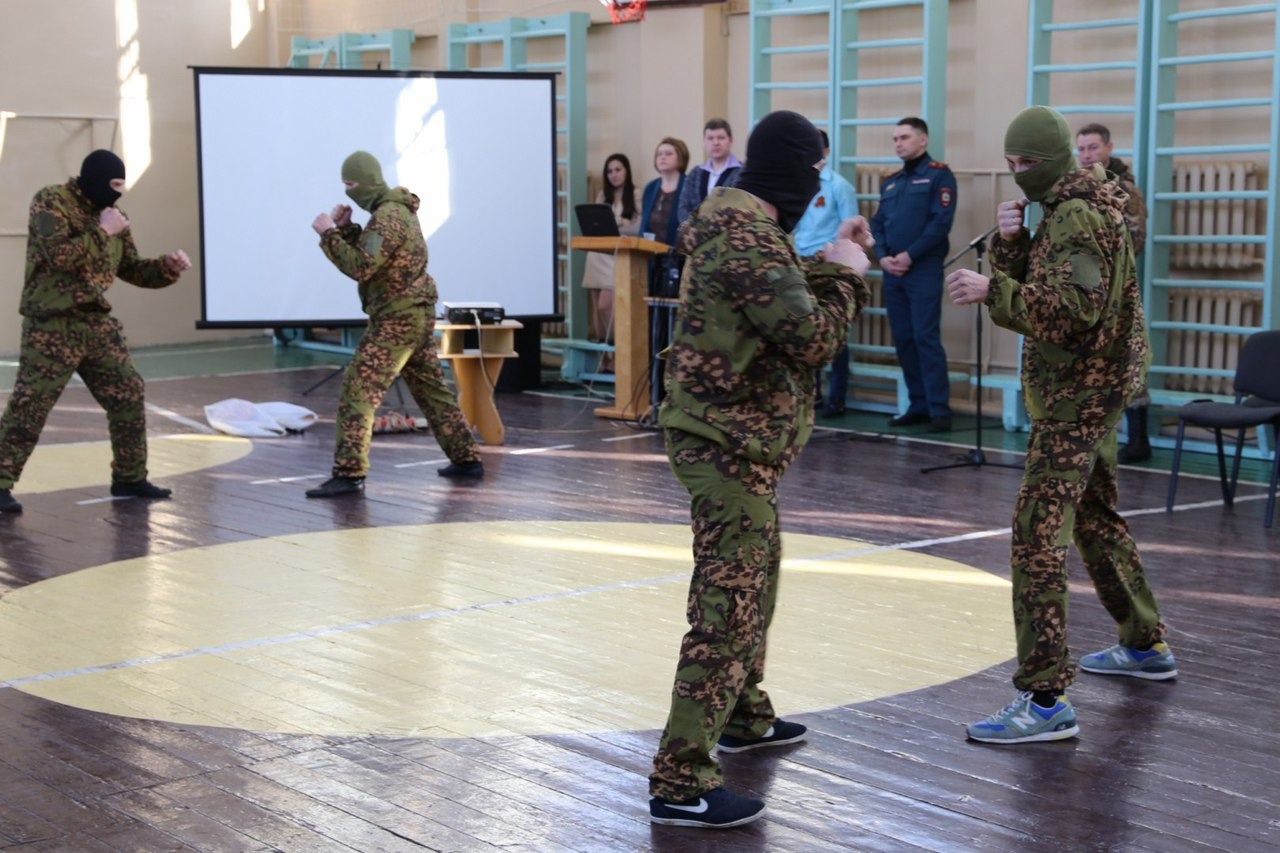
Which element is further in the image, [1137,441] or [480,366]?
[480,366]

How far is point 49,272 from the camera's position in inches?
302

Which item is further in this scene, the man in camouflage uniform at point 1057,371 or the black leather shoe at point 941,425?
the black leather shoe at point 941,425

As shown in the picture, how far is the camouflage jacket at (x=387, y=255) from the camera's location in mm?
7828

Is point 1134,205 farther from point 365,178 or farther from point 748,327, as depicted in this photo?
point 748,327

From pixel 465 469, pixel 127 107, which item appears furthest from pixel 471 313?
pixel 127 107

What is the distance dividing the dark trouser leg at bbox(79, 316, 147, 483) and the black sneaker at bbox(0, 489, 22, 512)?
0.49 metres

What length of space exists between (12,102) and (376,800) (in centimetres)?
1313

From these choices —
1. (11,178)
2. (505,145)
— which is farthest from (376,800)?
(11,178)

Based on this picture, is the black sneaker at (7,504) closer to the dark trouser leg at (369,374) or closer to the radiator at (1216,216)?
the dark trouser leg at (369,374)

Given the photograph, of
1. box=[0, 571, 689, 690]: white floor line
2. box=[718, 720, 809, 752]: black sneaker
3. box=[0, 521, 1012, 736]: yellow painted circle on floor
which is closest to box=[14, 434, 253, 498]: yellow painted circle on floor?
box=[0, 521, 1012, 736]: yellow painted circle on floor

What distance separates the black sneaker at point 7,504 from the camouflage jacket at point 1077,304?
17.0 ft

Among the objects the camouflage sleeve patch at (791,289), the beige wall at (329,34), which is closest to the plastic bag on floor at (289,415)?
the beige wall at (329,34)

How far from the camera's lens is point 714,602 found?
12.2ft

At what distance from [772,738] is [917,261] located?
6357 millimetres
